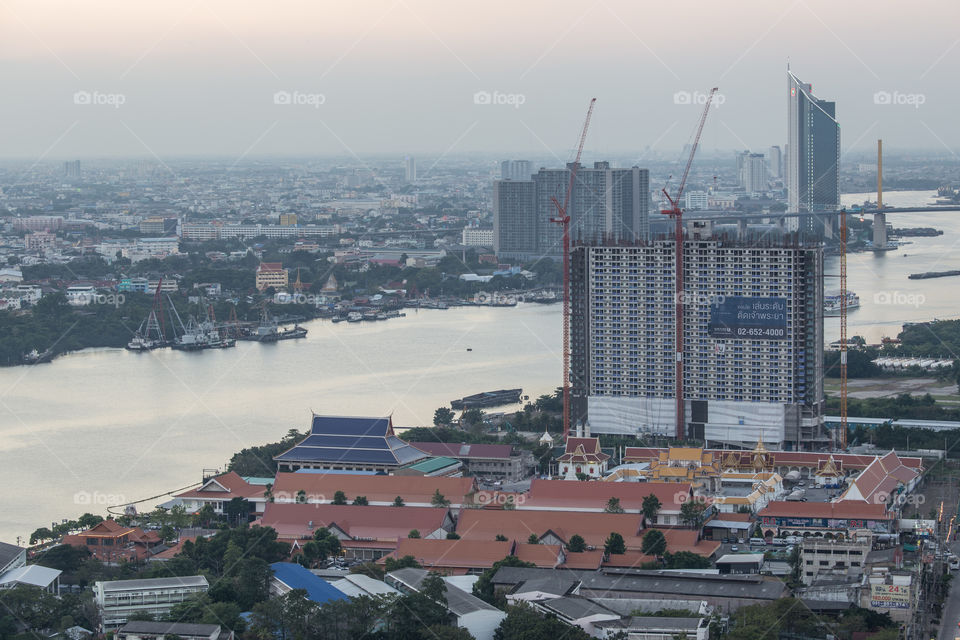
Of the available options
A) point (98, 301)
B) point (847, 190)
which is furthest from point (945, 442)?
point (847, 190)

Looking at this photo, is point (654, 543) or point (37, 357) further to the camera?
point (37, 357)

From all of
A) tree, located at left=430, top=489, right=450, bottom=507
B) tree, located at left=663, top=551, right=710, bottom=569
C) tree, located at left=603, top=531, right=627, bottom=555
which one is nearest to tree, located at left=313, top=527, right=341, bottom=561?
tree, located at left=430, top=489, right=450, bottom=507

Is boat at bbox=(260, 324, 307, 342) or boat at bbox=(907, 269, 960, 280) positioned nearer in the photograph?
boat at bbox=(260, 324, 307, 342)

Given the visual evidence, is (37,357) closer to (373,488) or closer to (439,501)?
(373,488)

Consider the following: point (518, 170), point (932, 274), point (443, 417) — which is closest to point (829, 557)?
point (443, 417)

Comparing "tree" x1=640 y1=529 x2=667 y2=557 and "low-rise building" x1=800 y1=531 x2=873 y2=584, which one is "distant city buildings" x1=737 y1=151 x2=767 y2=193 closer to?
"tree" x1=640 y1=529 x2=667 y2=557

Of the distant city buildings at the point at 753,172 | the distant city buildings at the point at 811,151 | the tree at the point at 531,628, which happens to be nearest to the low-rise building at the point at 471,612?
the tree at the point at 531,628

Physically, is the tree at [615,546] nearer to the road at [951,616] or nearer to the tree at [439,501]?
the tree at [439,501]
